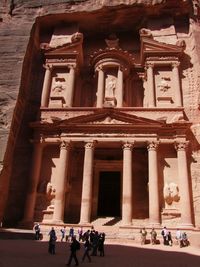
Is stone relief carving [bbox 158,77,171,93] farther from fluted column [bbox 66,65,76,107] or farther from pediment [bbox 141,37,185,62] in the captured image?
fluted column [bbox 66,65,76,107]

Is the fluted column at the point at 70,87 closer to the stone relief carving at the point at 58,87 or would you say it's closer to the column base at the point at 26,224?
the stone relief carving at the point at 58,87

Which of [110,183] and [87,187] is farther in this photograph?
[110,183]

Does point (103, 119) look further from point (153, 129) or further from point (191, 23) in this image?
point (191, 23)

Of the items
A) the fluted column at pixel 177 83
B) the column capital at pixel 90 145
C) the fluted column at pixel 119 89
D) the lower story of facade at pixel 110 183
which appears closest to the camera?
the lower story of facade at pixel 110 183

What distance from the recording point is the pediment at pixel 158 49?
23.5 meters

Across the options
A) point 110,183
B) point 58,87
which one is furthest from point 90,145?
point 58,87

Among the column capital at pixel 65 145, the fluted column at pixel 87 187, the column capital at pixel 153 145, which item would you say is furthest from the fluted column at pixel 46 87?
the column capital at pixel 153 145

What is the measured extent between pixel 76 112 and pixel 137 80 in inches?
251

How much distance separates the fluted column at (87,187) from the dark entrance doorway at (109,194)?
2.52 meters

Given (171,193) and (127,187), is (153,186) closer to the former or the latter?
(171,193)

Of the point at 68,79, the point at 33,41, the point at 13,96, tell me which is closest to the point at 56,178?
the point at 13,96

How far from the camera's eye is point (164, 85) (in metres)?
22.8

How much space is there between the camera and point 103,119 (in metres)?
20.6

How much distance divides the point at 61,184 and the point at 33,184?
5.98ft
